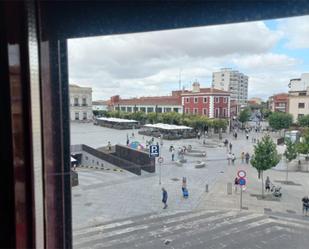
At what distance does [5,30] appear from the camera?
1978 mm

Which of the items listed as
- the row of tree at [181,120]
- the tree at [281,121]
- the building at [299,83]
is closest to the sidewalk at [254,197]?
the row of tree at [181,120]

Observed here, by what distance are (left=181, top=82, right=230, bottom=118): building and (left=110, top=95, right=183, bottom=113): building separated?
193 centimetres

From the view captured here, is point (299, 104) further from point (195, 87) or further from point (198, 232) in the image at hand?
point (198, 232)

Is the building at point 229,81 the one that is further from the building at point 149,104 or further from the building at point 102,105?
the building at point 102,105

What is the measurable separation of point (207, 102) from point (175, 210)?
2814 centimetres

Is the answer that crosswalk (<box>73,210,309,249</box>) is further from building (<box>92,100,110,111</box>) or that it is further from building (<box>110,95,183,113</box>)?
building (<box>92,100,110,111</box>)

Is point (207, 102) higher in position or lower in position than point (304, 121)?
higher

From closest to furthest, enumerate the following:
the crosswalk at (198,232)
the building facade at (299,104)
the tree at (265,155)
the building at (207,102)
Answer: the crosswalk at (198,232) < the tree at (265,155) < the building facade at (299,104) < the building at (207,102)

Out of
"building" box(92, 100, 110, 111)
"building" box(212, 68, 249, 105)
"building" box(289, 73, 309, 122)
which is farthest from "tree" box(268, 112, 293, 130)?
"building" box(212, 68, 249, 105)

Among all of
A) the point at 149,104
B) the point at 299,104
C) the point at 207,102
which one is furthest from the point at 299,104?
the point at 149,104

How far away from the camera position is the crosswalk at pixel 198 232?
19.9 ft

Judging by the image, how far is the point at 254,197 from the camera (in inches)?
383

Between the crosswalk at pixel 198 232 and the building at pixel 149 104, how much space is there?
2902cm

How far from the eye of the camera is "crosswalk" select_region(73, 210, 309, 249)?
19.9 ft
